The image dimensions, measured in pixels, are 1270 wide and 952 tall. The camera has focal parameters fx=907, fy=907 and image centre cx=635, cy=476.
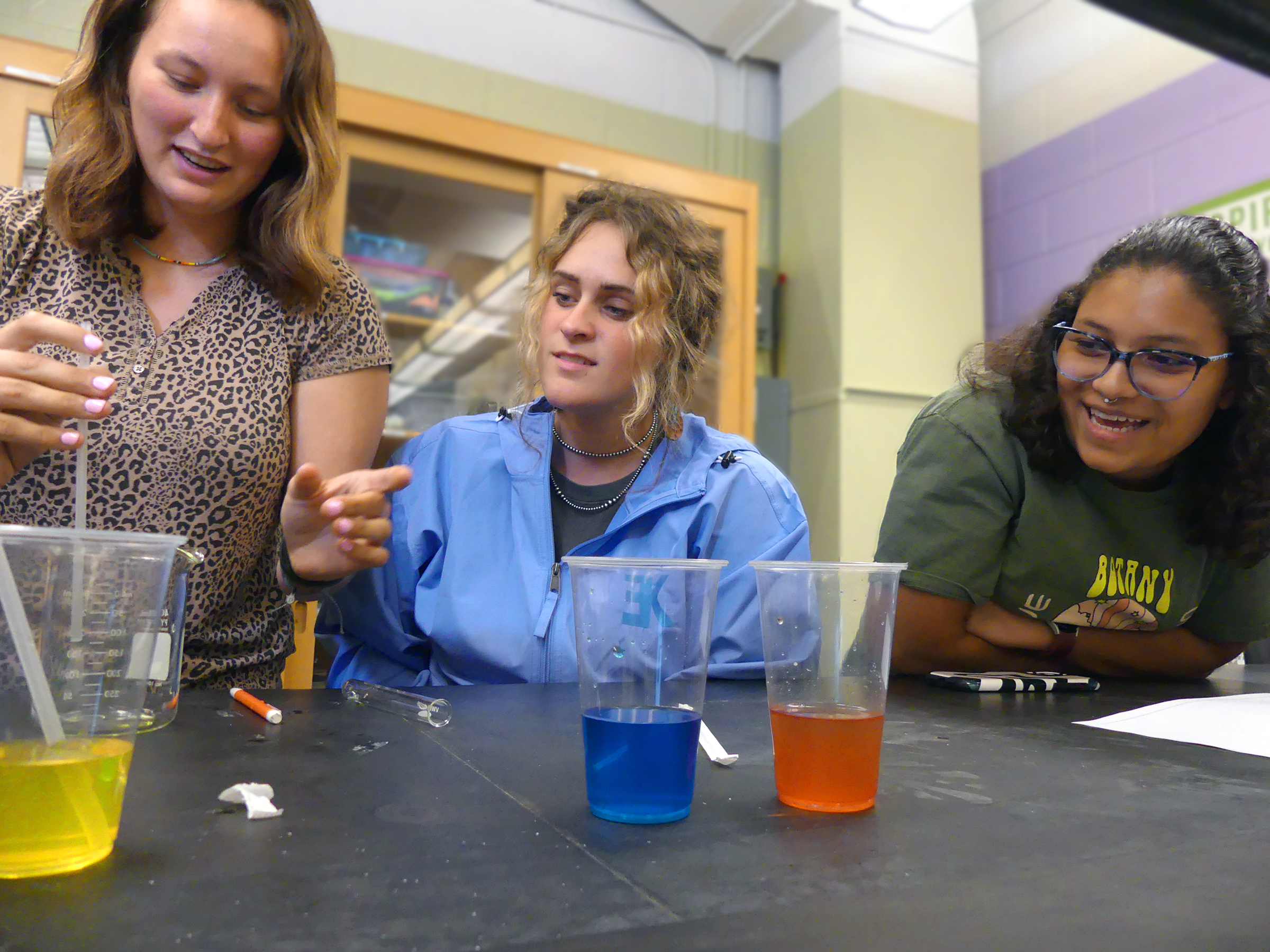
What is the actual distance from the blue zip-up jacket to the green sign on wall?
68.9 inches

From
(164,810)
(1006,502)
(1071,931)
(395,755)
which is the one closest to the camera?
(1071,931)

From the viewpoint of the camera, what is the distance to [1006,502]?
4.23 ft

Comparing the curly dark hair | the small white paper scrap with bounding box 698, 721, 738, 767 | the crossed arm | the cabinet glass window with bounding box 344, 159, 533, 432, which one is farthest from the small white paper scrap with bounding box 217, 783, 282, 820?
the cabinet glass window with bounding box 344, 159, 533, 432

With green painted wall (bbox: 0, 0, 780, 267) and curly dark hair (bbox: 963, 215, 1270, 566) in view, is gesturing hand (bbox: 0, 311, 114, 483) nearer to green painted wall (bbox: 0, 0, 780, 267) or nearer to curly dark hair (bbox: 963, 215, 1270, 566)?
curly dark hair (bbox: 963, 215, 1270, 566)

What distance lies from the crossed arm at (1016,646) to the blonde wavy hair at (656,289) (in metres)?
0.43

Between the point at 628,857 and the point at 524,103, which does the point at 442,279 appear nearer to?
the point at 524,103

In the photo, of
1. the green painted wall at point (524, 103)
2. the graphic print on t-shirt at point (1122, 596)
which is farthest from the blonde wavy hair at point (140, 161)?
the green painted wall at point (524, 103)

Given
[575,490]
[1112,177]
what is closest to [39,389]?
[575,490]

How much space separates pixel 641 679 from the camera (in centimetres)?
51

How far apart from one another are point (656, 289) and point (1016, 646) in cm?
73

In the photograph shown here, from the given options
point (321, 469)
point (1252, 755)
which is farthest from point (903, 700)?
point (321, 469)

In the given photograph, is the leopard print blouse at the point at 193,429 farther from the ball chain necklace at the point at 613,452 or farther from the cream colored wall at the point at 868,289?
the cream colored wall at the point at 868,289

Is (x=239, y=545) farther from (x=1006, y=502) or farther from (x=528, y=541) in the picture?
(x=1006, y=502)

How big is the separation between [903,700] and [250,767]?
67cm
